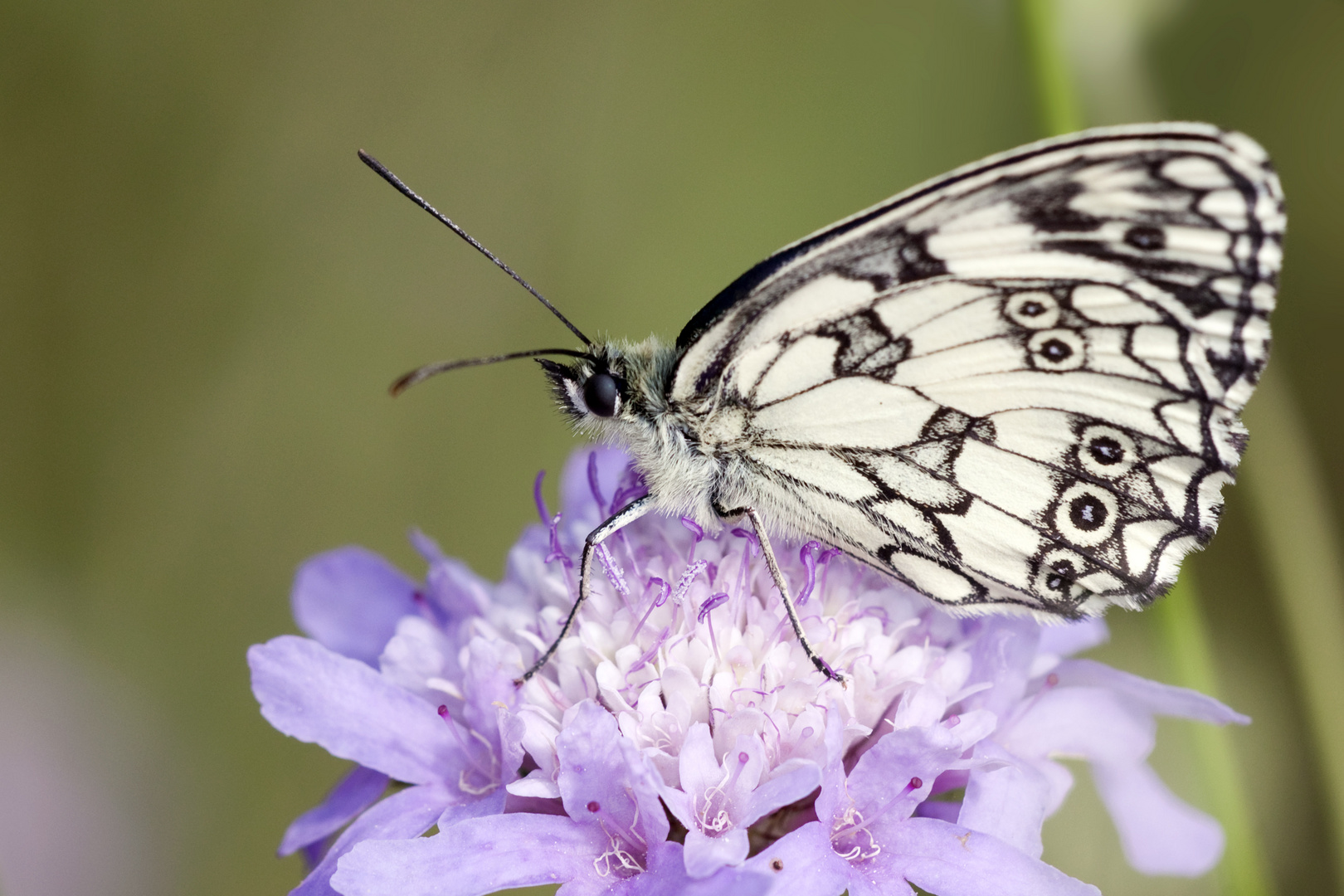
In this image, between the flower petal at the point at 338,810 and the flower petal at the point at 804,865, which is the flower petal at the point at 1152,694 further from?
the flower petal at the point at 338,810

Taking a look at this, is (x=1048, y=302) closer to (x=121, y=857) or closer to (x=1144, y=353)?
(x=1144, y=353)

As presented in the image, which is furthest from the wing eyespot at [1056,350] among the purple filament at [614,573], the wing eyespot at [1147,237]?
the purple filament at [614,573]

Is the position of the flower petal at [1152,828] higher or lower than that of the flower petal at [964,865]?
lower

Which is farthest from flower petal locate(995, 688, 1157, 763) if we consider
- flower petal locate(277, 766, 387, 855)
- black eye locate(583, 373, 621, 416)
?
flower petal locate(277, 766, 387, 855)

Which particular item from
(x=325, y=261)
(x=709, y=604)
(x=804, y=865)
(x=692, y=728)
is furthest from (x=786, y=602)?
(x=325, y=261)

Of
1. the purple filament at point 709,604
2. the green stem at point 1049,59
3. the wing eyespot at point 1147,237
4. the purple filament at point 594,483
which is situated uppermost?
the green stem at point 1049,59

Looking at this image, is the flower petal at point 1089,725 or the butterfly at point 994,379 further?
the flower petal at point 1089,725

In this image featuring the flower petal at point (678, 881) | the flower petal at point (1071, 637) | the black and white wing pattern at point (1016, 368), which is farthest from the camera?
the flower petal at point (1071, 637)
